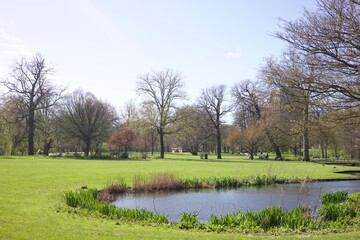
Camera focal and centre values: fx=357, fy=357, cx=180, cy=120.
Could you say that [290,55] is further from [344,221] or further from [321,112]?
[344,221]

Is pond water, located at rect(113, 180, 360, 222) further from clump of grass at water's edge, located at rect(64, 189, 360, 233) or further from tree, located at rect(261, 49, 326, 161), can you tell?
tree, located at rect(261, 49, 326, 161)

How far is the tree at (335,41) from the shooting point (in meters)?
12.5

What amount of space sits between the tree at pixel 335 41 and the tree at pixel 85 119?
55038mm

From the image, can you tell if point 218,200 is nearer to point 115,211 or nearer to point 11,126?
point 115,211

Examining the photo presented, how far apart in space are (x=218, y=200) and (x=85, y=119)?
163 feet

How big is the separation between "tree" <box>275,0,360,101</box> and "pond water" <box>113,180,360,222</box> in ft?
15.5

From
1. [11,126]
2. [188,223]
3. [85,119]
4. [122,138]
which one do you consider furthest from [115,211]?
[85,119]

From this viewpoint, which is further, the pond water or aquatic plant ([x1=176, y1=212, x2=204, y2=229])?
the pond water

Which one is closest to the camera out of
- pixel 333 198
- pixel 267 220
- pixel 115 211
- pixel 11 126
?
pixel 267 220

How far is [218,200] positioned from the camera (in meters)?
19.6

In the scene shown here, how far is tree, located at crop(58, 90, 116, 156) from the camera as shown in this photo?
64.6 metres

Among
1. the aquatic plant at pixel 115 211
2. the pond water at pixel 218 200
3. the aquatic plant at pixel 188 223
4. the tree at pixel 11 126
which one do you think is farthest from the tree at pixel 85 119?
the aquatic plant at pixel 188 223

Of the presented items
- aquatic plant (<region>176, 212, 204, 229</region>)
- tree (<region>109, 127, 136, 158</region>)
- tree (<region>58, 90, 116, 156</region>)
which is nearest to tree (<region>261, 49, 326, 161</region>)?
aquatic plant (<region>176, 212, 204, 229</region>)

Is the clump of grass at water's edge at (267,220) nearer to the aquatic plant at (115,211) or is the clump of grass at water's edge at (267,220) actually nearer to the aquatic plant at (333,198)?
the aquatic plant at (115,211)
